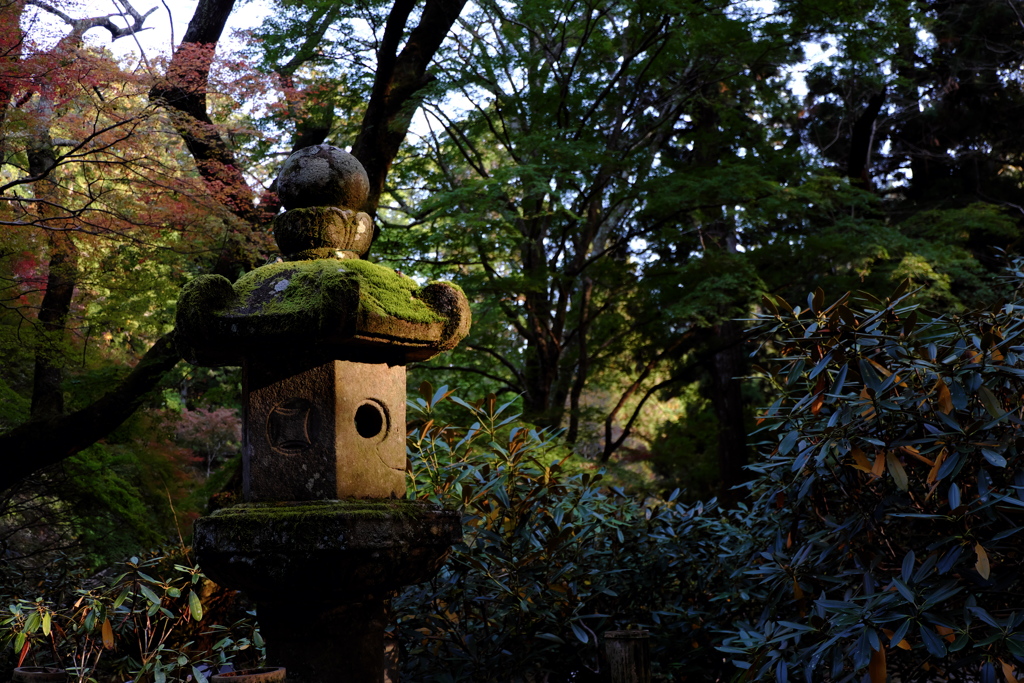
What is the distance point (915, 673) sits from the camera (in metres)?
2.70

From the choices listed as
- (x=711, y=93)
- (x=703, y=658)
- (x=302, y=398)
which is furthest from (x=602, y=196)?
(x=302, y=398)

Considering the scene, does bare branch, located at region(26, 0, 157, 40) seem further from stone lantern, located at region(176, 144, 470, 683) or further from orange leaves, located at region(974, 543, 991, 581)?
orange leaves, located at region(974, 543, 991, 581)

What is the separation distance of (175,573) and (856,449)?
439 centimetres

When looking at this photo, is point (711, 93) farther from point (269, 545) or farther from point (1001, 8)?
point (269, 545)

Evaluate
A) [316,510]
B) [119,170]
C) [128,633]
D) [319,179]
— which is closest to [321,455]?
[316,510]

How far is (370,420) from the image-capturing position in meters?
2.99

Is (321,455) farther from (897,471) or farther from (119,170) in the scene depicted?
(119,170)

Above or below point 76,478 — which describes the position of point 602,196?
above

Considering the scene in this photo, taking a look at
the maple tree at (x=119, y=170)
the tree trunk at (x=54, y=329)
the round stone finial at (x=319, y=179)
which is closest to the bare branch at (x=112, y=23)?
the maple tree at (x=119, y=170)

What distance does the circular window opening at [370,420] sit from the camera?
2.94 m

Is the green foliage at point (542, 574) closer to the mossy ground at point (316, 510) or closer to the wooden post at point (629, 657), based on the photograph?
the wooden post at point (629, 657)

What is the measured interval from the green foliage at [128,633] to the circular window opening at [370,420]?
3.25ft

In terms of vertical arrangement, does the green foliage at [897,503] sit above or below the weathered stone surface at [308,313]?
below

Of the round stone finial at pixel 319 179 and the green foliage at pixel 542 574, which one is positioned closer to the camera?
the round stone finial at pixel 319 179
